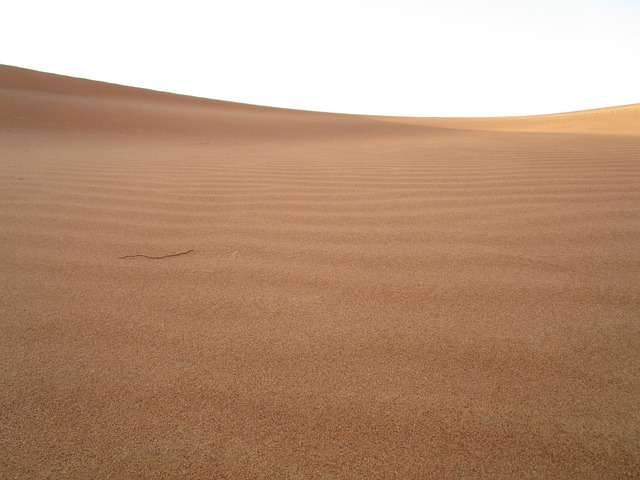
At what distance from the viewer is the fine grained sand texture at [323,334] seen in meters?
0.92

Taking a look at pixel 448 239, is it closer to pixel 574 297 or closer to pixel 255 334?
pixel 574 297

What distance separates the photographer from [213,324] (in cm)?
139

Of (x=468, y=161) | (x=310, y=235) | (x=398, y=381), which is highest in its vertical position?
(x=468, y=161)

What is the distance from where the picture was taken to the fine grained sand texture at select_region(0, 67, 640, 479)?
919mm

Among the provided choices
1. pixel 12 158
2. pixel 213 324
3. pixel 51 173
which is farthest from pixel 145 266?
pixel 12 158

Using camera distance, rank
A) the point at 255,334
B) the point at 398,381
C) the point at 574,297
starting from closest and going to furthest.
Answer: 1. the point at 398,381
2. the point at 255,334
3. the point at 574,297

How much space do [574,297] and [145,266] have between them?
159 centimetres

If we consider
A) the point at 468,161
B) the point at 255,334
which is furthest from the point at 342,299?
the point at 468,161

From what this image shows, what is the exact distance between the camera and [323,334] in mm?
1321

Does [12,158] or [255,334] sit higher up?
[12,158]

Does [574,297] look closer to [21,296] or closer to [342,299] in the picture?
[342,299]

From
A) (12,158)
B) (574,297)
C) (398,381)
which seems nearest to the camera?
(398,381)

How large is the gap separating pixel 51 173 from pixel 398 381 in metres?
3.54

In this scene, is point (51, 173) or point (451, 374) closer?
point (451, 374)
